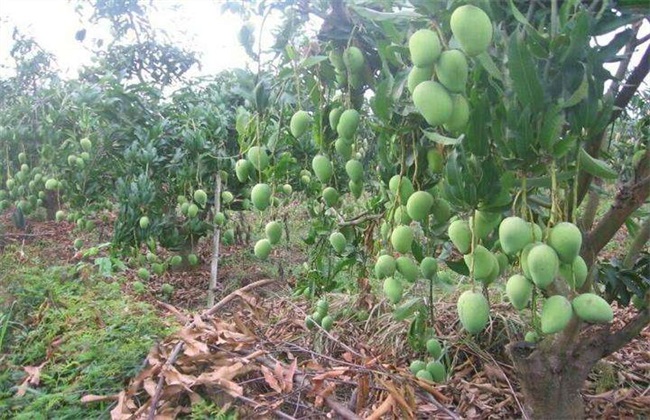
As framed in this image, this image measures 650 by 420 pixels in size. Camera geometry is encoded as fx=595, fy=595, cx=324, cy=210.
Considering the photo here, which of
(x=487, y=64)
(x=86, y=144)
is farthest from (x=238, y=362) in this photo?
(x=86, y=144)

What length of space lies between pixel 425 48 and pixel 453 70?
0.14 ft

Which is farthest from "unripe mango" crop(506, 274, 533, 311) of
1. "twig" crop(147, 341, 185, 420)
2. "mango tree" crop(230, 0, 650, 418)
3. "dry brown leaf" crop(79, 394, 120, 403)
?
"dry brown leaf" crop(79, 394, 120, 403)

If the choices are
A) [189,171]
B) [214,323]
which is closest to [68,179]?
[189,171]

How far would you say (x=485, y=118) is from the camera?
75 centimetres

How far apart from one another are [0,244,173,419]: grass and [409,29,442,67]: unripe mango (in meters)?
1.01

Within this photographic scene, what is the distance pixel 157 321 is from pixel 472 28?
4.33ft

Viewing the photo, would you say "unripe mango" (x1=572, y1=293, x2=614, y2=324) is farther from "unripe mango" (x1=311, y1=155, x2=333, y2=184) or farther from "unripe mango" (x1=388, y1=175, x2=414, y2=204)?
"unripe mango" (x1=311, y1=155, x2=333, y2=184)

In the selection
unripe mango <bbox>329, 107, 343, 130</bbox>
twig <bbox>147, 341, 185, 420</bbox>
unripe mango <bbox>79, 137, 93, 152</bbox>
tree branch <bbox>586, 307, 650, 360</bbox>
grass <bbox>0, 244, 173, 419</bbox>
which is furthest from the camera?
unripe mango <bbox>79, 137, 93, 152</bbox>

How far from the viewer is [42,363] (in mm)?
1597

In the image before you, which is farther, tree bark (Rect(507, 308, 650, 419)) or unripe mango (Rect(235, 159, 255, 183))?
tree bark (Rect(507, 308, 650, 419))

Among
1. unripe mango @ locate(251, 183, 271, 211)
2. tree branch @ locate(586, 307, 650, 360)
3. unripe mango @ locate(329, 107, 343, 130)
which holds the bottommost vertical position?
tree branch @ locate(586, 307, 650, 360)

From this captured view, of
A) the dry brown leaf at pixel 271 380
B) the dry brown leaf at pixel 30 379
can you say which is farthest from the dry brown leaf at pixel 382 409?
the dry brown leaf at pixel 30 379

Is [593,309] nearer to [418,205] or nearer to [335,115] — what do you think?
[418,205]

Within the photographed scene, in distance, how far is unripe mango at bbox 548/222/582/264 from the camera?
680 millimetres
